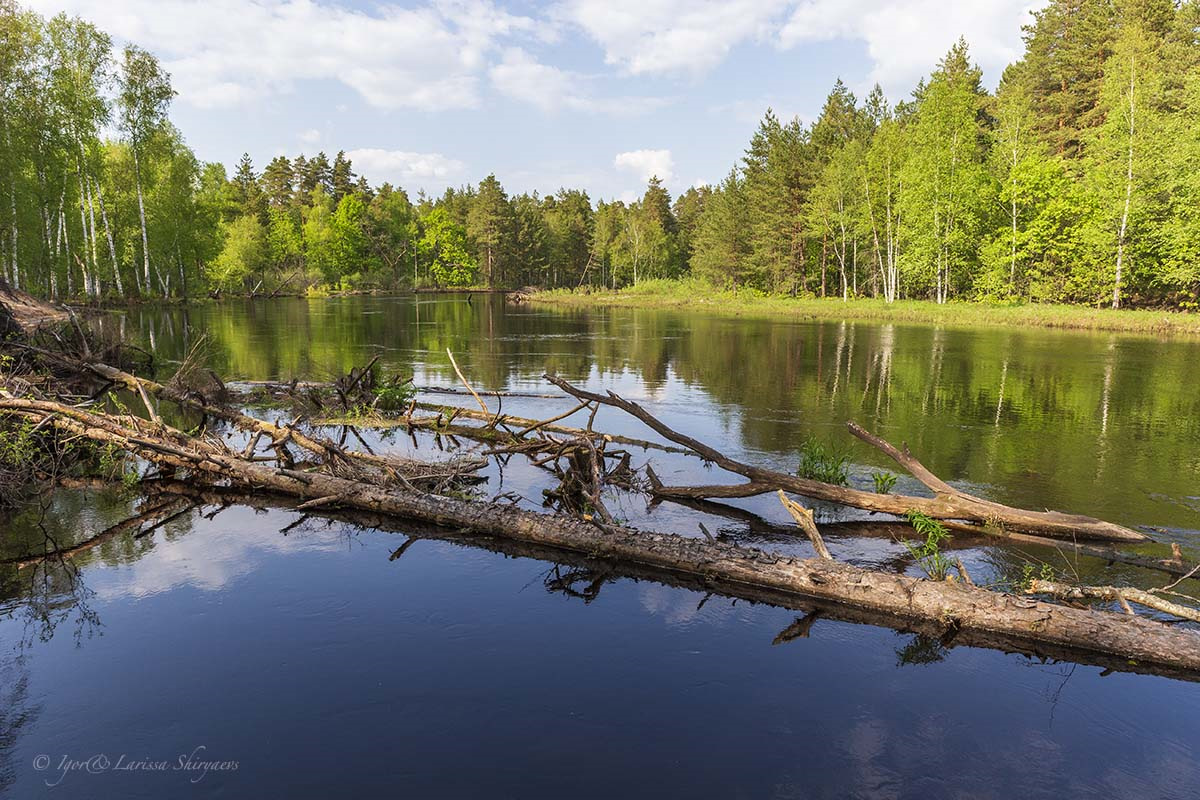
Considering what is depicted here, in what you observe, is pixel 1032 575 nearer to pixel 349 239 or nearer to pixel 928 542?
pixel 928 542

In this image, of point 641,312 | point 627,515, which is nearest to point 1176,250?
point 641,312

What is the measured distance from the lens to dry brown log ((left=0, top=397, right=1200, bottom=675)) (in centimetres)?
691

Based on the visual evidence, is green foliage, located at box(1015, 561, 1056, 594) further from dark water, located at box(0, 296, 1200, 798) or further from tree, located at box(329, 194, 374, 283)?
tree, located at box(329, 194, 374, 283)

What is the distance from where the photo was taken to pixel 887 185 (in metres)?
58.2

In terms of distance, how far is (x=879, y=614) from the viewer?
7.98 m

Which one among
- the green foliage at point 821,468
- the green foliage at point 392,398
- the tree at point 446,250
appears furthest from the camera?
the tree at point 446,250

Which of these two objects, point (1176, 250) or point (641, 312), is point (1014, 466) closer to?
point (1176, 250)

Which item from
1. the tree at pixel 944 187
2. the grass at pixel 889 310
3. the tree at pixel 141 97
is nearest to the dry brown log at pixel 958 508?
the grass at pixel 889 310

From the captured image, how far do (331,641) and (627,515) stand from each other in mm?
5243

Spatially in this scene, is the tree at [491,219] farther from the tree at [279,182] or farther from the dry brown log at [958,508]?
the dry brown log at [958,508]

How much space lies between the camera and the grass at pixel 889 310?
1644 inches

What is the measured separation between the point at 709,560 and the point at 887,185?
58811mm

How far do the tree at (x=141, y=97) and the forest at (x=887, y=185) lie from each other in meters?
0.14

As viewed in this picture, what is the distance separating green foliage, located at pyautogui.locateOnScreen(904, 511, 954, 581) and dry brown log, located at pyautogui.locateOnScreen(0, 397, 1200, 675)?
3.73 ft
